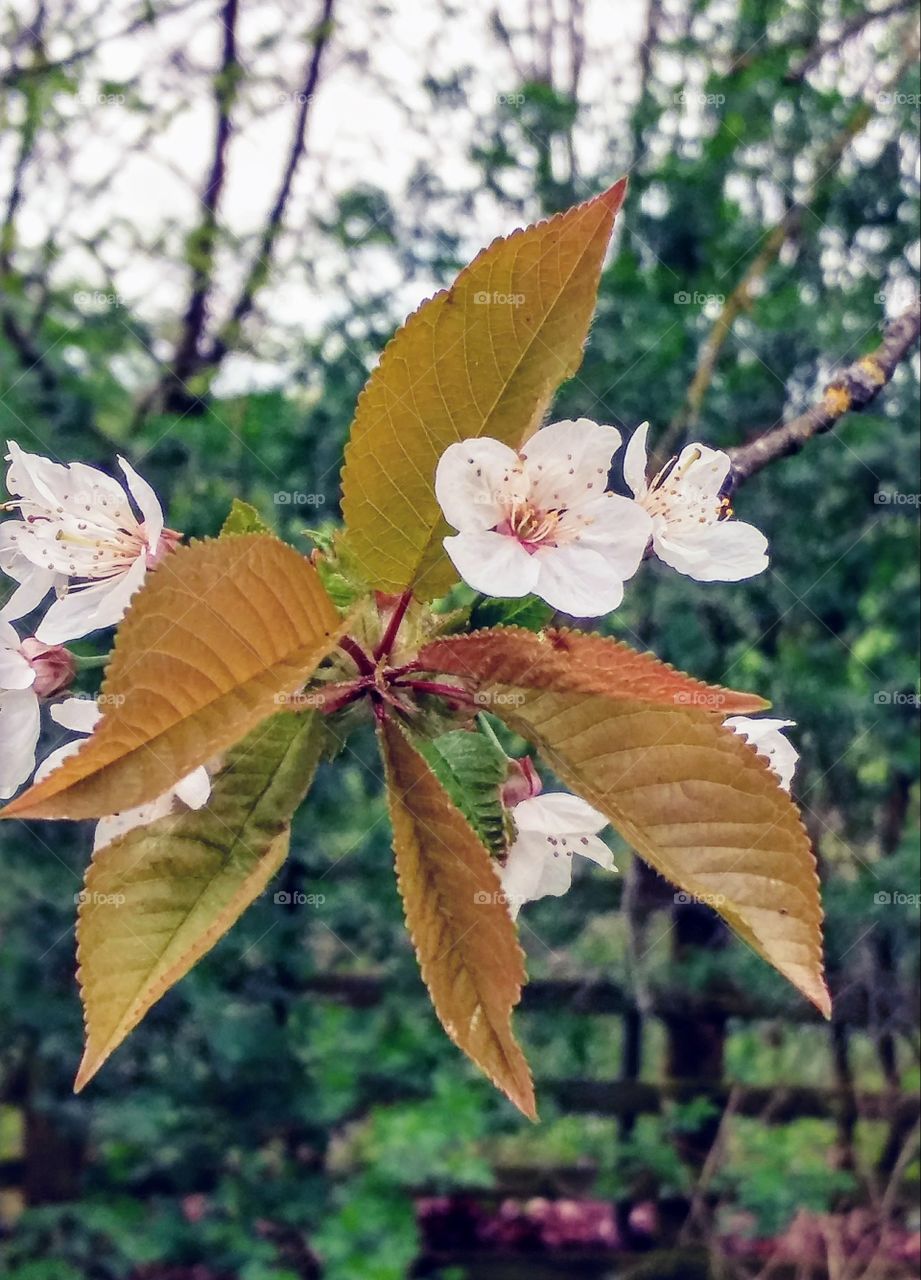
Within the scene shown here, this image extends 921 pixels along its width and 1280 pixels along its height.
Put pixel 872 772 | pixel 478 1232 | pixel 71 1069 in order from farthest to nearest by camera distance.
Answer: pixel 478 1232, pixel 872 772, pixel 71 1069

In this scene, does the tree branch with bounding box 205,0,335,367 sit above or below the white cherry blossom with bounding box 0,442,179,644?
above

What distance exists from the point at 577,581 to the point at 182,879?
0.21m

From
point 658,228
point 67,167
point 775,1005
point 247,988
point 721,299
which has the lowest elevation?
point 775,1005

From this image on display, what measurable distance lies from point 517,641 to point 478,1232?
1674mm

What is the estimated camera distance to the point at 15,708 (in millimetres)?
508

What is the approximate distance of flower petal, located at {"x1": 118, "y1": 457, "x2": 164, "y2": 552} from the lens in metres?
0.46

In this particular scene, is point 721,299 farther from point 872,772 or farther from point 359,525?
point 359,525

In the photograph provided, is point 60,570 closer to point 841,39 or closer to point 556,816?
point 556,816

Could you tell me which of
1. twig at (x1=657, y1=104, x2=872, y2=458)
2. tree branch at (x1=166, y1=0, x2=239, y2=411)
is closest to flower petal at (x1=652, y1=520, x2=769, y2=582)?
twig at (x1=657, y1=104, x2=872, y2=458)

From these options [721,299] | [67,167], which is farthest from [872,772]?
[67,167]

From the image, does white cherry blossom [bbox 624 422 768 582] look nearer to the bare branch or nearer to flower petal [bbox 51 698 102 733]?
flower petal [bbox 51 698 102 733]

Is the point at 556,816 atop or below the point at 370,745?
below

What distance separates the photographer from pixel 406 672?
18.1 inches

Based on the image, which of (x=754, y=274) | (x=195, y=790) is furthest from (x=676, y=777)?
(x=754, y=274)
